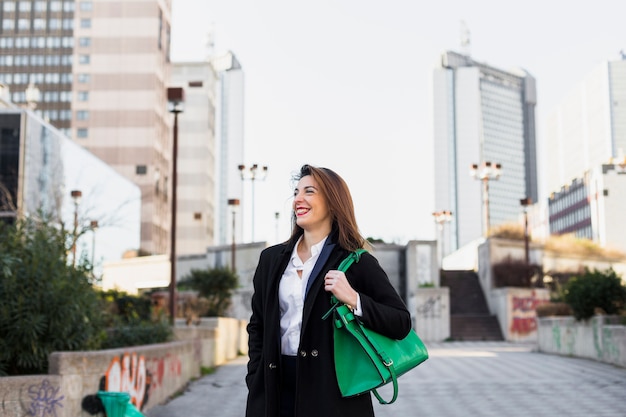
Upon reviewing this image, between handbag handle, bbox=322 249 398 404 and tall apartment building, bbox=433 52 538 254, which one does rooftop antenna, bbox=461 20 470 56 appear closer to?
tall apartment building, bbox=433 52 538 254

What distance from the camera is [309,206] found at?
361 cm

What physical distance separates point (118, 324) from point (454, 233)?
176007 mm

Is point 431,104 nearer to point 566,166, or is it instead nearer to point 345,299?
point 566,166

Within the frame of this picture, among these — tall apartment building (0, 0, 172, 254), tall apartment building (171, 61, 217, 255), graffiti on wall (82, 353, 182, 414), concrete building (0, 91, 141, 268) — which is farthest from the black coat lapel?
tall apartment building (171, 61, 217, 255)

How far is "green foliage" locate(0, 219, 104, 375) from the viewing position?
833cm

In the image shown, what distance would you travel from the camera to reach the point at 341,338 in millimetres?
3311

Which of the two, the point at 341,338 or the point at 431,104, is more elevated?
the point at 431,104

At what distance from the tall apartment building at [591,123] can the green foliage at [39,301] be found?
5936 inches

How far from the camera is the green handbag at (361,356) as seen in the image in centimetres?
323

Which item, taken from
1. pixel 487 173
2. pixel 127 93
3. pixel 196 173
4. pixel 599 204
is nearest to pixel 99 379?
pixel 487 173

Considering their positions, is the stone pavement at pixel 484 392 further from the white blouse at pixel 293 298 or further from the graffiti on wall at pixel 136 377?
the white blouse at pixel 293 298

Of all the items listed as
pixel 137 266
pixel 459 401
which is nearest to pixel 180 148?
pixel 137 266

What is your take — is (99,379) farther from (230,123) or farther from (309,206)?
(230,123)

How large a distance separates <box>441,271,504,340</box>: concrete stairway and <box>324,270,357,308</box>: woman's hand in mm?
29221
